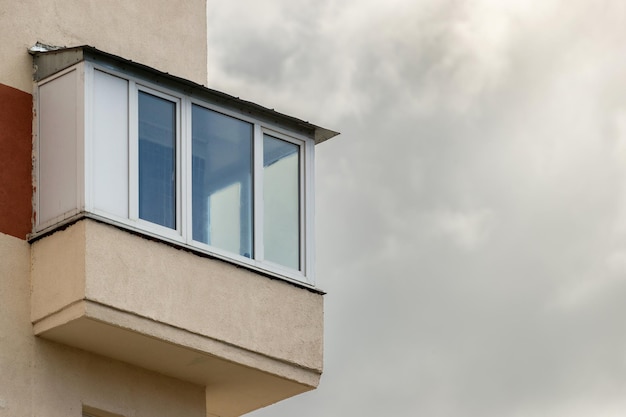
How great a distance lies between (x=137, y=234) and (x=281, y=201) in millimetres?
2430

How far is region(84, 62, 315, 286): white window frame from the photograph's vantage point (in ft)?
66.9

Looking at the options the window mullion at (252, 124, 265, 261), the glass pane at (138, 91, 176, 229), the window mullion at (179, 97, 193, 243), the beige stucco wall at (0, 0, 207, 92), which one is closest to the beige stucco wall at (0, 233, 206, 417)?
the glass pane at (138, 91, 176, 229)

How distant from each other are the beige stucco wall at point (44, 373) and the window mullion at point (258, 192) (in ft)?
6.32

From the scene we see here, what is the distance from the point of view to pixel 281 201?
22047 mm

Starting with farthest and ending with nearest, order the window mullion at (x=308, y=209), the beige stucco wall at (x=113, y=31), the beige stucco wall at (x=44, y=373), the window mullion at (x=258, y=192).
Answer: the window mullion at (x=308, y=209) < the window mullion at (x=258, y=192) < the beige stucco wall at (x=113, y=31) < the beige stucco wall at (x=44, y=373)

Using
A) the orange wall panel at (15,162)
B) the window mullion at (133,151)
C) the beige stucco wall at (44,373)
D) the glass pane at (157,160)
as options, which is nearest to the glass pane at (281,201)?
the glass pane at (157,160)

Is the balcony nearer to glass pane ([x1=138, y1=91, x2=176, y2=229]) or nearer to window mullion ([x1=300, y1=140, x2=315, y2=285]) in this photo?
window mullion ([x1=300, y1=140, x2=315, y2=285])

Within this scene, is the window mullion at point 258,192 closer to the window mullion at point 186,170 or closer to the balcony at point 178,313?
the balcony at point 178,313

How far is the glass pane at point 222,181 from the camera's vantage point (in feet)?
69.5

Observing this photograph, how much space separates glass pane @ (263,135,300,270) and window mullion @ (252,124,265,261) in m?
0.10

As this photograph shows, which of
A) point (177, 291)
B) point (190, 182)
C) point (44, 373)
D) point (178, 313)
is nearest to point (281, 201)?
point (190, 182)

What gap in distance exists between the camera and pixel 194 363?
20969mm

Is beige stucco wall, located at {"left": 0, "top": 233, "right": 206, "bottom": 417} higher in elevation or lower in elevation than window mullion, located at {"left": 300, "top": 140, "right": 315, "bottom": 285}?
lower

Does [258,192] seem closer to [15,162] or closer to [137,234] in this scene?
[137,234]
